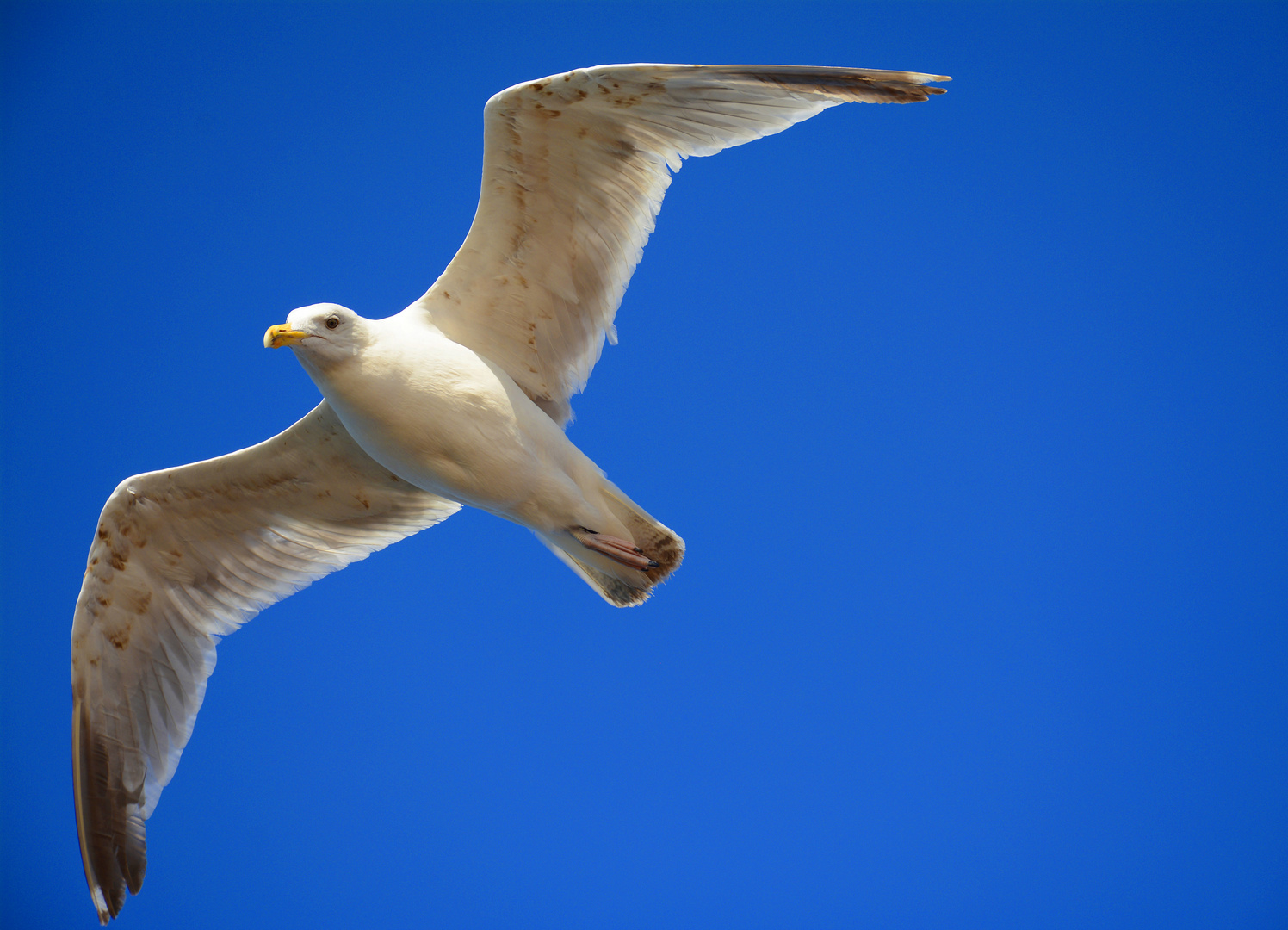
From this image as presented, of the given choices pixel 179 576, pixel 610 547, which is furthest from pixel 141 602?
pixel 610 547

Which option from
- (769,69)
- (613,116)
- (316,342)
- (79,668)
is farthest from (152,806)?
(769,69)

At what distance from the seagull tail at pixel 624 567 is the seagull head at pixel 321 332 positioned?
917mm

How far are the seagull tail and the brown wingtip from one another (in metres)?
1.81

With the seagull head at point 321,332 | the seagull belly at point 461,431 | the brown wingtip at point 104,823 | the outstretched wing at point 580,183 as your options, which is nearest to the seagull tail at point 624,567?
the seagull belly at point 461,431

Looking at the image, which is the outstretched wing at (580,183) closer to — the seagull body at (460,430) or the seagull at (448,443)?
the seagull at (448,443)

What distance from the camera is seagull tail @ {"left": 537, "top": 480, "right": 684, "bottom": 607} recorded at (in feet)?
10.5

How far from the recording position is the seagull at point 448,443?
279cm

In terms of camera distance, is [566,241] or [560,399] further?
[560,399]

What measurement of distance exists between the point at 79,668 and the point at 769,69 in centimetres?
323

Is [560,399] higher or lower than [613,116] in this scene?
lower

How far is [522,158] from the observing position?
9.61 feet

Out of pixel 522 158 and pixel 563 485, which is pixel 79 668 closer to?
pixel 563 485

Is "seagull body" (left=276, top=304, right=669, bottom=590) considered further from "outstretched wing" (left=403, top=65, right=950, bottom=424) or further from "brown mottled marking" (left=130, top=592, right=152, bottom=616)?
"brown mottled marking" (left=130, top=592, right=152, bottom=616)

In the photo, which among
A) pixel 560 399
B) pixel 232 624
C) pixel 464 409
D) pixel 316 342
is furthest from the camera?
pixel 232 624
